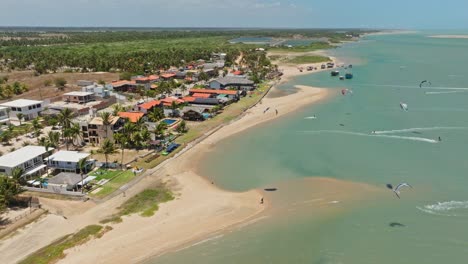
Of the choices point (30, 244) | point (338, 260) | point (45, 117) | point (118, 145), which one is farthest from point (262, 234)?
point (45, 117)

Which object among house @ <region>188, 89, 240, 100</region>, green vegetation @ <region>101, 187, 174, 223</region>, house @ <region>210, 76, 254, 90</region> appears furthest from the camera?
house @ <region>210, 76, 254, 90</region>

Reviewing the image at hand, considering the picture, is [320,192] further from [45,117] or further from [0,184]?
[45,117]

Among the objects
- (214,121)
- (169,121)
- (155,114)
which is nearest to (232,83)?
(214,121)

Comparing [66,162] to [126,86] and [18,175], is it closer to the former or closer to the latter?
[18,175]

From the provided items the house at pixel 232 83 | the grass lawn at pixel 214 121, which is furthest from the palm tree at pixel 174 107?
the house at pixel 232 83

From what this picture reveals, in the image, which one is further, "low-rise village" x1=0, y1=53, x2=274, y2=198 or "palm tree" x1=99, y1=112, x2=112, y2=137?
"palm tree" x1=99, y1=112, x2=112, y2=137

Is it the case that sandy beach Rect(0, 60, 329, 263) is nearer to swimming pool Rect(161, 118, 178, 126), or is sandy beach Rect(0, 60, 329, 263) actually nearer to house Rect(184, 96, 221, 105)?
swimming pool Rect(161, 118, 178, 126)

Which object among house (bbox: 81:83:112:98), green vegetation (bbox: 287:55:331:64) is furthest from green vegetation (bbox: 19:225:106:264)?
green vegetation (bbox: 287:55:331:64)
